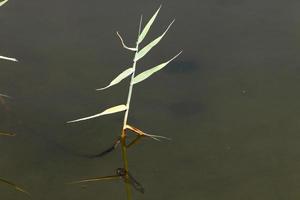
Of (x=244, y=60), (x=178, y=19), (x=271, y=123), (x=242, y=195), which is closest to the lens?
(x=242, y=195)

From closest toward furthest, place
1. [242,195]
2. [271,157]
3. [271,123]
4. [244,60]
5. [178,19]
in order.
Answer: [242,195], [271,157], [271,123], [244,60], [178,19]

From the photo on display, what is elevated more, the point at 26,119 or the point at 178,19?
the point at 178,19

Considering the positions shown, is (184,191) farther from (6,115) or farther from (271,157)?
(6,115)

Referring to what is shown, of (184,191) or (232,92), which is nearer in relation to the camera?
(184,191)

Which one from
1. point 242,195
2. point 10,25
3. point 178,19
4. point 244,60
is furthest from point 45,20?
point 242,195

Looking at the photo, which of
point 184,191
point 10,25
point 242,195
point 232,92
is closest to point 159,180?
point 184,191

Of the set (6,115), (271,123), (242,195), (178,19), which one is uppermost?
(178,19)

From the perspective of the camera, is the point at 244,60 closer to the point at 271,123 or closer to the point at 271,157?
the point at 271,123
